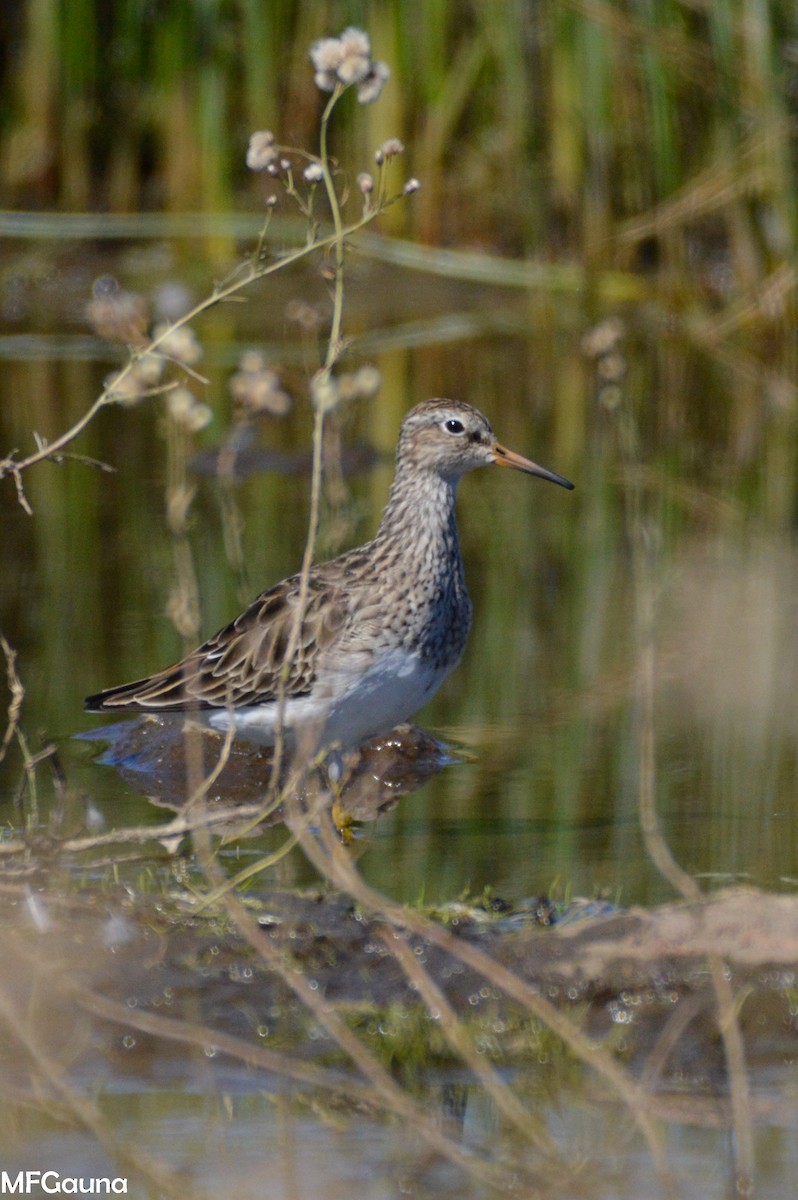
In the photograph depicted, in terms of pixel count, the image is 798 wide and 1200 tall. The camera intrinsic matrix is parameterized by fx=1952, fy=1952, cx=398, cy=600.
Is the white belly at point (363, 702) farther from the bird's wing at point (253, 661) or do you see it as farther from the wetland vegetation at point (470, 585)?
the wetland vegetation at point (470, 585)

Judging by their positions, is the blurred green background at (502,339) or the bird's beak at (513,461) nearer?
the bird's beak at (513,461)

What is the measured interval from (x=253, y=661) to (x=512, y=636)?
6.18 ft

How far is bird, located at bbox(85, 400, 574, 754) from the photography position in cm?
559

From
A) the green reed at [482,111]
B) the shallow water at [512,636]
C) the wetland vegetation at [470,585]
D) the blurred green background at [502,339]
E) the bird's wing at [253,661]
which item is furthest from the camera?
the green reed at [482,111]

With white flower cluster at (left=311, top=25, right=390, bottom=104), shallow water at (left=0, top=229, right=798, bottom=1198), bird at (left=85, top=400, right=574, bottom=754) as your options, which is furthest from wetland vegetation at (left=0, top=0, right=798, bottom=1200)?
bird at (left=85, top=400, right=574, bottom=754)

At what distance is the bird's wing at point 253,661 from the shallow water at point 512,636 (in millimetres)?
315

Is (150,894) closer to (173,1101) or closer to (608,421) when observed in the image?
(173,1101)

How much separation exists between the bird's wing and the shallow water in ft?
1.04

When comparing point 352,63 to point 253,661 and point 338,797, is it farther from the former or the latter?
point 338,797

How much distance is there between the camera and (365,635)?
5645 millimetres

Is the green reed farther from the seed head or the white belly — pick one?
the seed head

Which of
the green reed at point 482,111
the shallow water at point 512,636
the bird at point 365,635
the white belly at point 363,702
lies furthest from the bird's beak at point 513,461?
the green reed at point 482,111

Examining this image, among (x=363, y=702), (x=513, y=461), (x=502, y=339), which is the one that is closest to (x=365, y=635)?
(x=363, y=702)

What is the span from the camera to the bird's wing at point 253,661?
5.71 m
